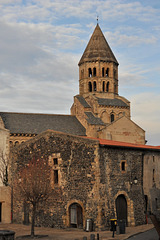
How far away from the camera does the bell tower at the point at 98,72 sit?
51.1 metres

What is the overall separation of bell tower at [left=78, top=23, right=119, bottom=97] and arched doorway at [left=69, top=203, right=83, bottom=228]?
28.6 metres

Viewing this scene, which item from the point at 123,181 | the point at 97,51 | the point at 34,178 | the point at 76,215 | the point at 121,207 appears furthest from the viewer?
the point at 97,51

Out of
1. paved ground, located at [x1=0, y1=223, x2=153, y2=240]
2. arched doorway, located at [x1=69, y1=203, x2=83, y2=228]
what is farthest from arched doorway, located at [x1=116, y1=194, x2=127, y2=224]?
arched doorway, located at [x1=69, y1=203, x2=83, y2=228]

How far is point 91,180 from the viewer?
23.5 m

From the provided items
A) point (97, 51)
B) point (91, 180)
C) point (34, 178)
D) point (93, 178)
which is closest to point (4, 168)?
point (34, 178)

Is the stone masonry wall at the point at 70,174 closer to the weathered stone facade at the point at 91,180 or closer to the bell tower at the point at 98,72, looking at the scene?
the weathered stone facade at the point at 91,180

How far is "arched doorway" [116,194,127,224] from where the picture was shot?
24156 mm

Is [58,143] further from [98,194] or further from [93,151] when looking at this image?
[98,194]

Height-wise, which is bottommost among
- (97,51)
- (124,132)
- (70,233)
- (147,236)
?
(70,233)

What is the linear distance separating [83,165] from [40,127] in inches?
913

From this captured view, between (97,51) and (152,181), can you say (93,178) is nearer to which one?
(152,181)

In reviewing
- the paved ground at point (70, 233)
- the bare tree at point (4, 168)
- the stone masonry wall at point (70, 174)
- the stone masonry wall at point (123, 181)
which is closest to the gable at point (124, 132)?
the bare tree at point (4, 168)

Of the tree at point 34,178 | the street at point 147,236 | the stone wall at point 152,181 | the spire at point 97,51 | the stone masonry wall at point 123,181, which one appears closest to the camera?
the street at point 147,236

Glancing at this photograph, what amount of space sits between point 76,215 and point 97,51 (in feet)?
107
